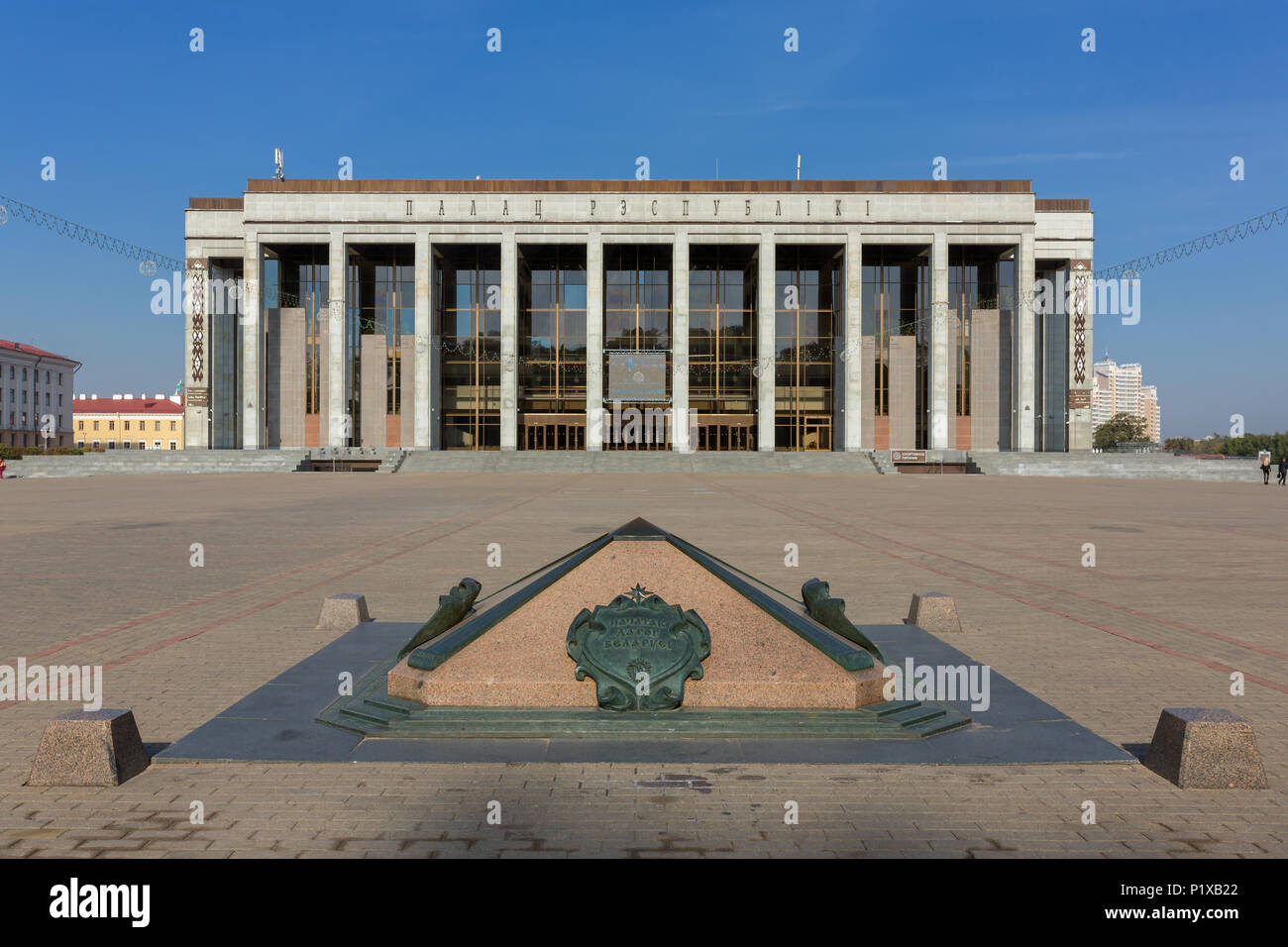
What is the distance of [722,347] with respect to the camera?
62.7 meters

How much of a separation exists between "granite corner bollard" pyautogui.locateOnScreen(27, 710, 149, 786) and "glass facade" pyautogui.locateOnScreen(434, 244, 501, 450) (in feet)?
196

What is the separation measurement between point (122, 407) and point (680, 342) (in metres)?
117

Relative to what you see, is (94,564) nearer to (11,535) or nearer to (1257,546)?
(11,535)

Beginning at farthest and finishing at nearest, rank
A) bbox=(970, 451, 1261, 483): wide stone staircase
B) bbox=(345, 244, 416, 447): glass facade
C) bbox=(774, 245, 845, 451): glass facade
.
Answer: bbox=(774, 245, 845, 451): glass facade
bbox=(345, 244, 416, 447): glass facade
bbox=(970, 451, 1261, 483): wide stone staircase

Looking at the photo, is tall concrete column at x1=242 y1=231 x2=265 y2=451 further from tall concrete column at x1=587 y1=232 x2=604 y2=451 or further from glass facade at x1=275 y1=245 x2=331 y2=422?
tall concrete column at x1=587 y1=232 x2=604 y2=451

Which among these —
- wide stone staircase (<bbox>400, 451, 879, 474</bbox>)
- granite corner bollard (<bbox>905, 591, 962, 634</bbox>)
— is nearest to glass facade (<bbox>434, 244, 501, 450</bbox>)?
wide stone staircase (<bbox>400, 451, 879, 474</bbox>)

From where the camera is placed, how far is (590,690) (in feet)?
16.6

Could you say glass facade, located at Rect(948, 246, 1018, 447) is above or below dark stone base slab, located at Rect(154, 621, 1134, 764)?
above

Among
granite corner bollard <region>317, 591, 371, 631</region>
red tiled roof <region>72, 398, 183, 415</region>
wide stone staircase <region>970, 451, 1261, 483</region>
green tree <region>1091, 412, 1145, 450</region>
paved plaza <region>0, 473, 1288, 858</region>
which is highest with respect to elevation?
red tiled roof <region>72, 398, 183, 415</region>

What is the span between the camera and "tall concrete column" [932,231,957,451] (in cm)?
5831

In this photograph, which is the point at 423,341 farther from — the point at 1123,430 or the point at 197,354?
the point at 1123,430
